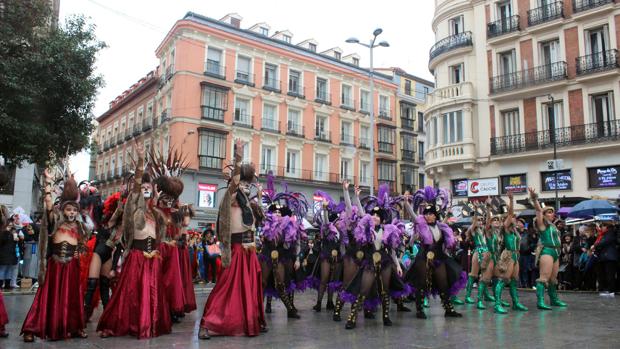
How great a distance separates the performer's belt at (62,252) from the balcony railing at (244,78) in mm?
32833

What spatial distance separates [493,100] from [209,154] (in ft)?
63.9

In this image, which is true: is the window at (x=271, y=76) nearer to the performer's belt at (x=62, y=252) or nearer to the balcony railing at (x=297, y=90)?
the balcony railing at (x=297, y=90)

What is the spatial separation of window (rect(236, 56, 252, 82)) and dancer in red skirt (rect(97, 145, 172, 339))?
3302cm

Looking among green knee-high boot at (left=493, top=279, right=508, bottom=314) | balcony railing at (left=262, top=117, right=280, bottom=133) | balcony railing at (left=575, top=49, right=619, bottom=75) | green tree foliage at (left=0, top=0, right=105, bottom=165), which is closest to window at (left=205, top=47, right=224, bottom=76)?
balcony railing at (left=262, top=117, right=280, bottom=133)

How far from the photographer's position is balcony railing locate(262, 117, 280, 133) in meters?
40.7

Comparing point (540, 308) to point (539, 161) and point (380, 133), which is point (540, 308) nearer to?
point (539, 161)

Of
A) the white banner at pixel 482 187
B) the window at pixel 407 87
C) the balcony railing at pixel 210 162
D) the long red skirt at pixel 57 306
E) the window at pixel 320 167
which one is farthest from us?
the window at pixel 407 87

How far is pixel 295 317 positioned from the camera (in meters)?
9.21

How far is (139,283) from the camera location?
7.06 m

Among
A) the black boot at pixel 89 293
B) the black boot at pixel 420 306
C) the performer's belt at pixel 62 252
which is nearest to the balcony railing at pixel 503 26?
the black boot at pixel 420 306

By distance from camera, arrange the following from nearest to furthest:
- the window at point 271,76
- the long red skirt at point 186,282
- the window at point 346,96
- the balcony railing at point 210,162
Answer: the long red skirt at point 186,282 < the balcony railing at point 210,162 < the window at point 271,76 < the window at point 346,96

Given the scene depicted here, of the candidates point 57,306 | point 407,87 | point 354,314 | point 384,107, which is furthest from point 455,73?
point 57,306

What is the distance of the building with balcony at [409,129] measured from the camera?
5047 cm

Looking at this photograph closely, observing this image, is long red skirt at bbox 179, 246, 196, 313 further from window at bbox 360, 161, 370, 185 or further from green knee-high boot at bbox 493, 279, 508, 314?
window at bbox 360, 161, 370, 185
